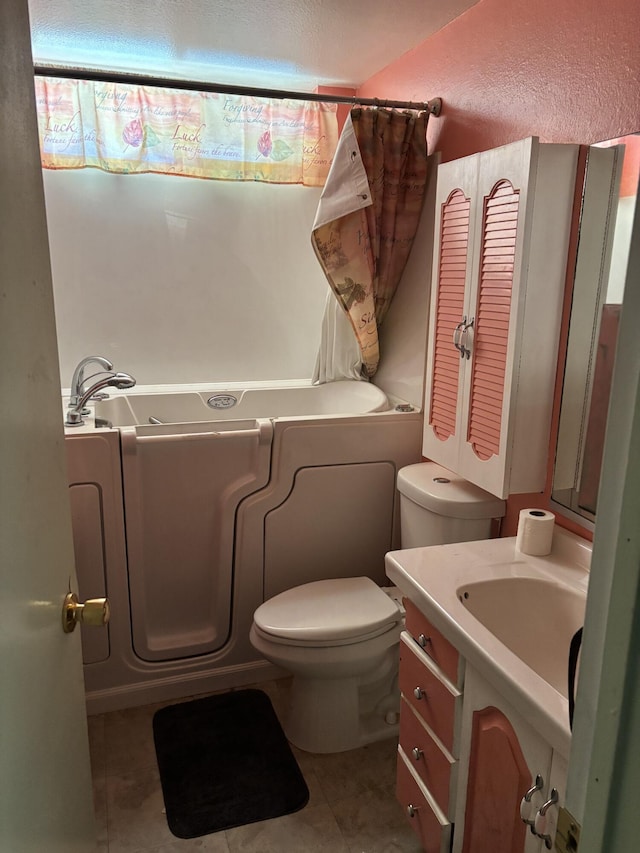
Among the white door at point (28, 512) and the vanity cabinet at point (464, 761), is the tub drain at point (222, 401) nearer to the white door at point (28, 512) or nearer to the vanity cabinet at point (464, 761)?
the vanity cabinet at point (464, 761)

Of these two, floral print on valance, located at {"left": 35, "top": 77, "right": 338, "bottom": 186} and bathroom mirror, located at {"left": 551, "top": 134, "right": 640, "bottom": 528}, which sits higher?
floral print on valance, located at {"left": 35, "top": 77, "right": 338, "bottom": 186}

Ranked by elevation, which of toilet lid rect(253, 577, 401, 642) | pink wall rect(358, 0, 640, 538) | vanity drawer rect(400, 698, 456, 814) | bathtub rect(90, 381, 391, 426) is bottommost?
vanity drawer rect(400, 698, 456, 814)

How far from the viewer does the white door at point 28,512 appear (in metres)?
0.66

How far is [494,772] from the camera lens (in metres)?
1.26

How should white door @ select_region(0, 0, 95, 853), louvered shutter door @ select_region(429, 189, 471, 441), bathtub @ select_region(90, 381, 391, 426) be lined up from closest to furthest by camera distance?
white door @ select_region(0, 0, 95, 853), louvered shutter door @ select_region(429, 189, 471, 441), bathtub @ select_region(90, 381, 391, 426)

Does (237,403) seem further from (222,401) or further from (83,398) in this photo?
(83,398)

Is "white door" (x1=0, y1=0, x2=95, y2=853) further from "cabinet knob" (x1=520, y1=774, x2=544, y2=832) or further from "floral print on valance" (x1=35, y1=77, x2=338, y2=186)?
"floral print on valance" (x1=35, y1=77, x2=338, y2=186)

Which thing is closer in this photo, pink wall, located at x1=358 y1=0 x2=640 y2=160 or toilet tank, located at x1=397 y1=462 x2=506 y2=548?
pink wall, located at x1=358 y1=0 x2=640 y2=160

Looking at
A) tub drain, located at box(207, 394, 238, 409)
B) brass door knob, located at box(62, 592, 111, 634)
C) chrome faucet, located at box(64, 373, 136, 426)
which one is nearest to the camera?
brass door knob, located at box(62, 592, 111, 634)

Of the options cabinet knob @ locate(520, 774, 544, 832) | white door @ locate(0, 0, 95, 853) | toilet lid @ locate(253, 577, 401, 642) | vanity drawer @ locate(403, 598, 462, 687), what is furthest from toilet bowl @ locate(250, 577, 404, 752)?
white door @ locate(0, 0, 95, 853)

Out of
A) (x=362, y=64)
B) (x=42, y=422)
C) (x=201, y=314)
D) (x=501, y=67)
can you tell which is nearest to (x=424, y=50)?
(x=362, y=64)

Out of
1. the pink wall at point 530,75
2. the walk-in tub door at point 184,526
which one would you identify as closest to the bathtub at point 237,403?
the walk-in tub door at point 184,526

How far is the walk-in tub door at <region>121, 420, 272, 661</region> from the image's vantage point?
2.21 meters

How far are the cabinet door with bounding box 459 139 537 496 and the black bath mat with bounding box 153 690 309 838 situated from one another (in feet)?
3.56
